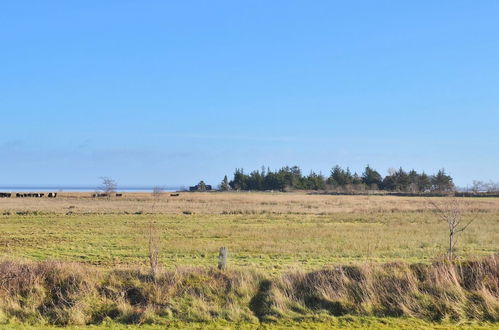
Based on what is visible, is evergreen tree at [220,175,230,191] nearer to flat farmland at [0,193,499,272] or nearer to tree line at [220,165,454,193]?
tree line at [220,165,454,193]

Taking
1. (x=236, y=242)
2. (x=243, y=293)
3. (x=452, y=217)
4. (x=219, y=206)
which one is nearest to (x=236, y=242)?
(x=236, y=242)

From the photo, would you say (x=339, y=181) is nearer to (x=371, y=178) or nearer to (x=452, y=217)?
(x=371, y=178)

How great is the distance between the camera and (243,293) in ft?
36.8

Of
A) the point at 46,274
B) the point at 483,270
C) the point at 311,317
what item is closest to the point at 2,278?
the point at 46,274

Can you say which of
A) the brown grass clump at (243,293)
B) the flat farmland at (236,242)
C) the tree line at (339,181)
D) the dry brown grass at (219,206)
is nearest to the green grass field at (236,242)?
the flat farmland at (236,242)

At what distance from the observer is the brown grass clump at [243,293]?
10.4 m

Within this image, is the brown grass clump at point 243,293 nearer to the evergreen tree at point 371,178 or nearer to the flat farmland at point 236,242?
the flat farmland at point 236,242

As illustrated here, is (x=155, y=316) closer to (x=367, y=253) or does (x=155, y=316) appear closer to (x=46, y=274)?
(x=46, y=274)

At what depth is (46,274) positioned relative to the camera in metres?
12.1

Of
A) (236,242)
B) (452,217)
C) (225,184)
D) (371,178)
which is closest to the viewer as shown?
(452,217)

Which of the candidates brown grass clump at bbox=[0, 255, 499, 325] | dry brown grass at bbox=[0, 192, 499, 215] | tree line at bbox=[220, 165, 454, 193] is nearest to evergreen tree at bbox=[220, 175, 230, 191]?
tree line at bbox=[220, 165, 454, 193]

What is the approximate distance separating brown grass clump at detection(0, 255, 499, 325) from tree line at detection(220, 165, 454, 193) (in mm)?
131025

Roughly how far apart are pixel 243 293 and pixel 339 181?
15800cm

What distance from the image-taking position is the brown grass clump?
1039 centimetres
